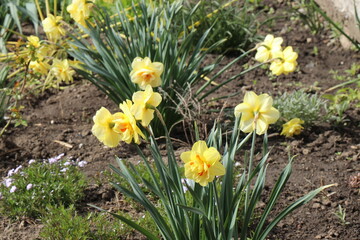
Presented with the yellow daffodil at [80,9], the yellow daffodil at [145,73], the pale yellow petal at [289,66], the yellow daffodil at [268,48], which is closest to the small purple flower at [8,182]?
the yellow daffodil at [80,9]

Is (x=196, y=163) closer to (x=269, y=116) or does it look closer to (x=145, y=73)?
(x=269, y=116)

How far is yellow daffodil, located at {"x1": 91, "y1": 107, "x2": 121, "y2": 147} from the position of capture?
2.23 meters

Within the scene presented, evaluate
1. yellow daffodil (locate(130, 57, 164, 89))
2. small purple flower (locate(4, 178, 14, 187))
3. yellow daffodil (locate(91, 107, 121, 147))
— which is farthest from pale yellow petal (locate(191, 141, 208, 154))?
small purple flower (locate(4, 178, 14, 187))

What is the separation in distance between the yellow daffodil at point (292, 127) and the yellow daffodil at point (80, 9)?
1446 mm

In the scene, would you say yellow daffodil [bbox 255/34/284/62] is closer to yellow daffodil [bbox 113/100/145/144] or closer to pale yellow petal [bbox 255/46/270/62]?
pale yellow petal [bbox 255/46/270/62]

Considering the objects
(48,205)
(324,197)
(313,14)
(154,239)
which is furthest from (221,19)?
(154,239)

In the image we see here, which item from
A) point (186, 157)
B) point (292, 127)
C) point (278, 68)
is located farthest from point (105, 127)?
point (292, 127)

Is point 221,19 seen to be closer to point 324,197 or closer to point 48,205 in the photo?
point 324,197

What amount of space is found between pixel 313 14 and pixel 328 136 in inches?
74.2

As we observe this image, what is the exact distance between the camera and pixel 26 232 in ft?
10.3

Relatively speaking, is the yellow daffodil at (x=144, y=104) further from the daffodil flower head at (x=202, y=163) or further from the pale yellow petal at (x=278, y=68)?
the pale yellow petal at (x=278, y=68)

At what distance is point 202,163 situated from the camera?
81.1 inches

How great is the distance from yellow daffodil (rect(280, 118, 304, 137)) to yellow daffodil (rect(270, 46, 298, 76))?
0.65 m

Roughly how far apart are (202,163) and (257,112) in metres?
0.33
